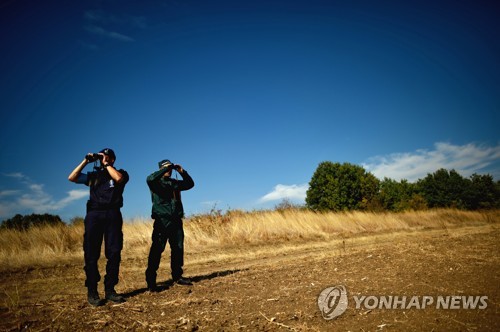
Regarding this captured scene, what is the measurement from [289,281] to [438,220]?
22074 millimetres

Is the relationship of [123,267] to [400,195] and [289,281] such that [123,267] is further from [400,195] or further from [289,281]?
[400,195]

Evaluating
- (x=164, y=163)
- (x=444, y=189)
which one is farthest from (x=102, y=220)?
(x=444, y=189)

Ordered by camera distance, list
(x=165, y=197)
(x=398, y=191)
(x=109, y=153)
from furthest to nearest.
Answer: (x=398, y=191)
(x=165, y=197)
(x=109, y=153)

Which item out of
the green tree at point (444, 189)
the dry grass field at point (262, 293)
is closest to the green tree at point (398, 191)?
the green tree at point (444, 189)

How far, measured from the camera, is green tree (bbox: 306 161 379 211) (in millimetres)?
24578

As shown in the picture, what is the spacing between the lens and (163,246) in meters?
4.79

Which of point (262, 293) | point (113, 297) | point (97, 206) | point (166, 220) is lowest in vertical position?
point (262, 293)

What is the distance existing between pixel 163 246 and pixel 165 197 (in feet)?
2.86

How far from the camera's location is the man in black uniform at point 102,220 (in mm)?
3945

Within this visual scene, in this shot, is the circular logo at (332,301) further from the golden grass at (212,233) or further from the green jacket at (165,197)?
the golden grass at (212,233)

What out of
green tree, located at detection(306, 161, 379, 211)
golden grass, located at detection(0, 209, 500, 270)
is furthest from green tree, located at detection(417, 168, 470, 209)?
golden grass, located at detection(0, 209, 500, 270)

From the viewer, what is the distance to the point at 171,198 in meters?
5.11

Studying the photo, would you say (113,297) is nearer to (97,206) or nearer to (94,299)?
(94,299)

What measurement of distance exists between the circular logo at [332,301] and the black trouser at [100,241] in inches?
114
